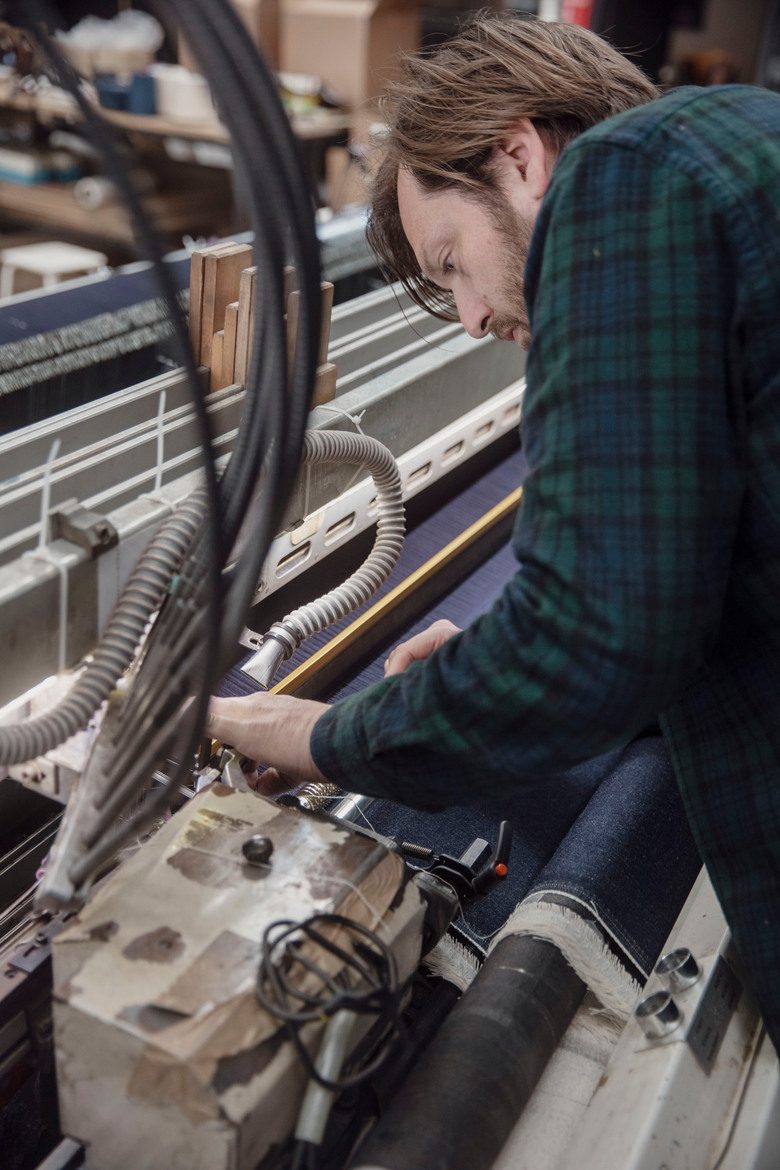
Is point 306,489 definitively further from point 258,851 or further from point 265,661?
point 258,851

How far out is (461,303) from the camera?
3.74ft

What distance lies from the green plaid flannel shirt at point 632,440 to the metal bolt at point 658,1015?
0.28 m

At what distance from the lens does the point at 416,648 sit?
123 cm

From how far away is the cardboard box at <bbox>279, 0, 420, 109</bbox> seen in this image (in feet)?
14.3

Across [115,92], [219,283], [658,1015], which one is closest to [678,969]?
[658,1015]

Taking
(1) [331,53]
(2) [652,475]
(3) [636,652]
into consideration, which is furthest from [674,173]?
(1) [331,53]

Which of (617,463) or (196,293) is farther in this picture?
(196,293)

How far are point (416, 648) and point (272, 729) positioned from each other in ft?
0.90

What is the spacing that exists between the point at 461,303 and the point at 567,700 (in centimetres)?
53

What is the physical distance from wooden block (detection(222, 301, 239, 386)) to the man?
51cm

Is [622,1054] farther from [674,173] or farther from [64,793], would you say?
[674,173]

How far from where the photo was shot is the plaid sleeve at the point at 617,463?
2.39 ft

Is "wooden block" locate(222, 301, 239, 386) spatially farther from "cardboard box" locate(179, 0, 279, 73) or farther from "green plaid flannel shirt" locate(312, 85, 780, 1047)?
"cardboard box" locate(179, 0, 279, 73)

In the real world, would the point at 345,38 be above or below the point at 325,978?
above
